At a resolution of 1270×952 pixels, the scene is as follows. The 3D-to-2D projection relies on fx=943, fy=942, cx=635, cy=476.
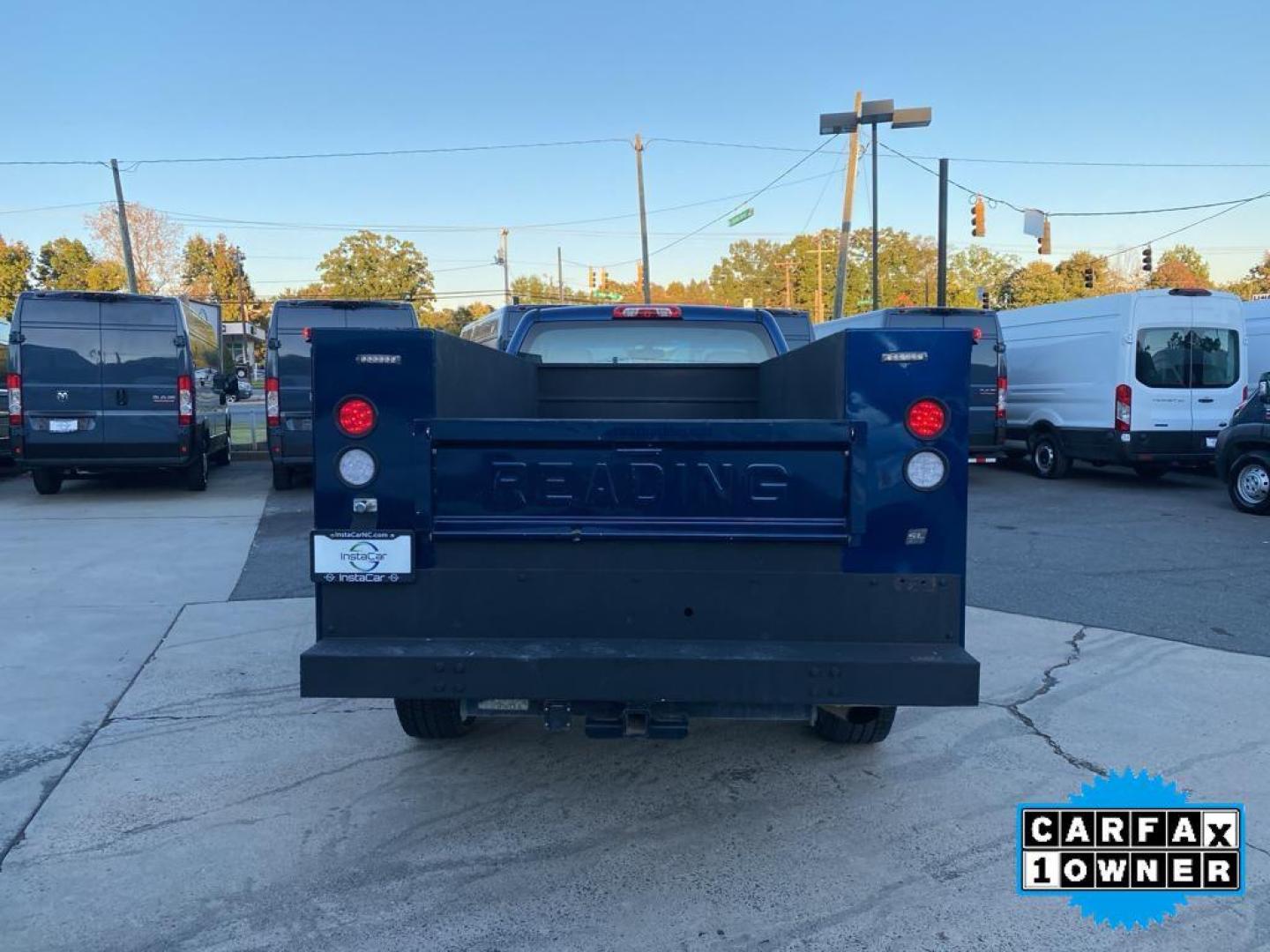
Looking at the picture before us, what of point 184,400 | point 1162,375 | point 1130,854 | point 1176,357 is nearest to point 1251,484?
point 1162,375

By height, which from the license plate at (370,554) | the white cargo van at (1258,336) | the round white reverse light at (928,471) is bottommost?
the license plate at (370,554)

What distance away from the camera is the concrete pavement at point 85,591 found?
4.71m

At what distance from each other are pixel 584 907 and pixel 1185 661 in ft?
14.8

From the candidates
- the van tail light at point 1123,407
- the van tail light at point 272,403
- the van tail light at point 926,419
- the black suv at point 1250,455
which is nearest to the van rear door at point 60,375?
the van tail light at point 272,403

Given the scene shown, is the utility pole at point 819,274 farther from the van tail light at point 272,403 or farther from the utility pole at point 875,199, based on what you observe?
the van tail light at point 272,403

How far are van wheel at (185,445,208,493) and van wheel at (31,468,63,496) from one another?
5.39ft

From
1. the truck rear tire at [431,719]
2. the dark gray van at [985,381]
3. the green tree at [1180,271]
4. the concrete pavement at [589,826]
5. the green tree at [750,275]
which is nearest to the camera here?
the concrete pavement at [589,826]

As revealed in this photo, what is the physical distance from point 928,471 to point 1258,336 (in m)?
15.4

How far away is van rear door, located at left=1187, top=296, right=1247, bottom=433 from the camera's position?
13891 mm

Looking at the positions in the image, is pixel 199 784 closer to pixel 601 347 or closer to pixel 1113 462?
pixel 601 347

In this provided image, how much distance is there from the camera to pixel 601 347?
241 inches

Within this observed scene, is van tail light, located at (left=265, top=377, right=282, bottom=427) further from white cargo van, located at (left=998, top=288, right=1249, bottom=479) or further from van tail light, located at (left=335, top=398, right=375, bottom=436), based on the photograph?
white cargo van, located at (left=998, top=288, right=1249, bottom=479)

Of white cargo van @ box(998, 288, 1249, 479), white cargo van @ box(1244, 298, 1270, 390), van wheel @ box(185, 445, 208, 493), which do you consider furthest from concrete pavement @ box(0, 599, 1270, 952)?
white cargo van @ box(1244, 298, 1270, 390)

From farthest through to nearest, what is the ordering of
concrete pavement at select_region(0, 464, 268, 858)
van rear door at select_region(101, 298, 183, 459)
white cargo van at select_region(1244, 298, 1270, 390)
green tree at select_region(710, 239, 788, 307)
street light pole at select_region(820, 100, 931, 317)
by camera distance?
green tree at select_region(710, 239, 788, 307) → street light pole at select_region(820, 100, 931, 317) → white cargo van at select_region(1244, 298, 1270, 390) → van rear door at select_region(101, 298, 183, 459) → concrete pavement at select_region(0, 464, 268, 858)
